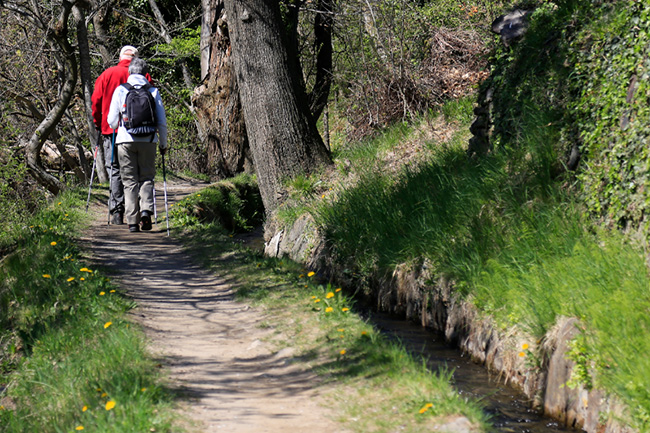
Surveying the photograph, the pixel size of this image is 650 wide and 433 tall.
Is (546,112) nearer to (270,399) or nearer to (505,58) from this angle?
(505,58)

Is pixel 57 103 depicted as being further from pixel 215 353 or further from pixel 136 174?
pixel 215 353

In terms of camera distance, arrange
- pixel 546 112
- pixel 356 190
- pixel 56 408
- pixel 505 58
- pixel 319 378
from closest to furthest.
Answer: pixel 56 408, pixel 319 378, pixel 546 112, pixel 505 58, pixel 356 190

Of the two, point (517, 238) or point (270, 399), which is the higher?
point (517, 238)

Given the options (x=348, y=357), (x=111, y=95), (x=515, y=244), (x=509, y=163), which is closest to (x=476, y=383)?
(x=348, y=357)

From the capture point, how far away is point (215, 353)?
17.9 ft

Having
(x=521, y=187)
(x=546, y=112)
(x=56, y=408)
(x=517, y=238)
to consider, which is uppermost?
(x=546, y=112)

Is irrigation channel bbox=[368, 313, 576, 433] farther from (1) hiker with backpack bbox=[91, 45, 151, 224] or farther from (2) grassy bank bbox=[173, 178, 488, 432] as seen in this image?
(1) hiker with backpack bbox=[91, 45, 151, 224]

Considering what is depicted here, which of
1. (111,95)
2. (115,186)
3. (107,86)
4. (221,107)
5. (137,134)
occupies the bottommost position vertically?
(115,186)

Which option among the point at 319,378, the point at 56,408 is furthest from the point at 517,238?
the point at 56,408

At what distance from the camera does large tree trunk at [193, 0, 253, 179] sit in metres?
15.0

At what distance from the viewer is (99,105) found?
10633mm

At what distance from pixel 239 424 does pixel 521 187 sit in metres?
4.42

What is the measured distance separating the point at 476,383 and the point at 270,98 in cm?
613

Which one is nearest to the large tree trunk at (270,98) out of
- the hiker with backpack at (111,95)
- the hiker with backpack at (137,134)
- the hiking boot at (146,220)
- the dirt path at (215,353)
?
the hiker with backpack at (137,134)
